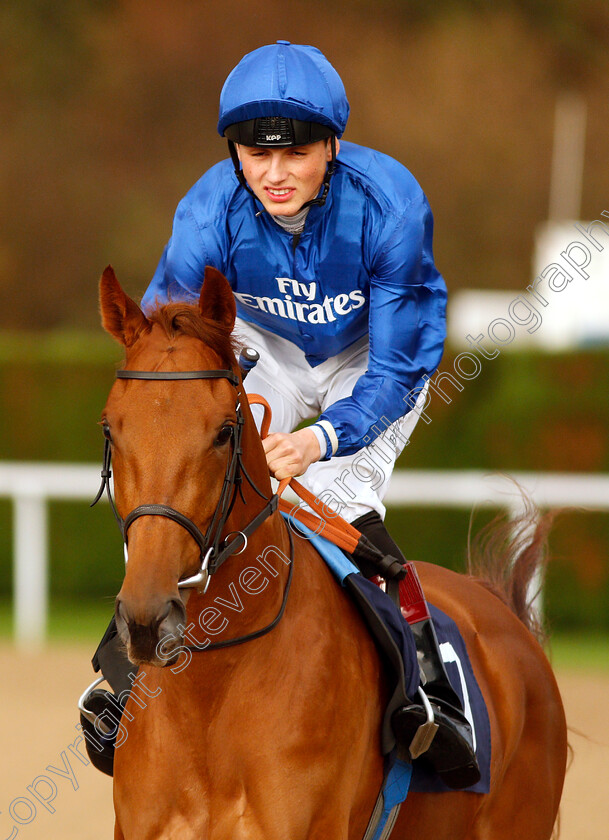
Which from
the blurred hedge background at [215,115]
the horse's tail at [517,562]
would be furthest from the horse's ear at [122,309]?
the blurred hedge background at [215,115]

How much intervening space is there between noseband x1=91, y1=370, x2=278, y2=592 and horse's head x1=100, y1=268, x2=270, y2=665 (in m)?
0.01

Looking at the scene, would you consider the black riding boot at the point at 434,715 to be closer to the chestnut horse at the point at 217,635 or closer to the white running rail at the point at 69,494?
the chestnut horse at the point at 217,635

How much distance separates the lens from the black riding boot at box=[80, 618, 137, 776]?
8.98 ft

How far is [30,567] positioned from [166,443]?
6261 millimetres

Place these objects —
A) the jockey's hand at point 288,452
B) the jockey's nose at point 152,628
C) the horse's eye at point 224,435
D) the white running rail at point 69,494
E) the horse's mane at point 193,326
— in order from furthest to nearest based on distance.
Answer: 1. the white running rail at point 69,494
2. the jockey's hand at point 288,452
3. the horse's mane at point 193,326
4. the horse's eye at point 224,435
5. the jockey's nose at point 152,628

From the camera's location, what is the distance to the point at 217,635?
2492 mm

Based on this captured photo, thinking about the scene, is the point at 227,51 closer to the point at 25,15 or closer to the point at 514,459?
the point at 25,15

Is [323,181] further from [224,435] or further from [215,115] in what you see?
[215,115]

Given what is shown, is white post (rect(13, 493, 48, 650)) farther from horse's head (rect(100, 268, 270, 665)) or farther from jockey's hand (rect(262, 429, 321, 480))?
horse's head (rect(100, 268, 270, 665))

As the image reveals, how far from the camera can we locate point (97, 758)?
297 centimetres

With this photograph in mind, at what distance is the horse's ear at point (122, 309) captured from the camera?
2459mm

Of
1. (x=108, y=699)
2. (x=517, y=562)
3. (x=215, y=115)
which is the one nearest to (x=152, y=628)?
(x=108, y=699)

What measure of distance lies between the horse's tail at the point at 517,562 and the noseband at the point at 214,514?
6.12 feet

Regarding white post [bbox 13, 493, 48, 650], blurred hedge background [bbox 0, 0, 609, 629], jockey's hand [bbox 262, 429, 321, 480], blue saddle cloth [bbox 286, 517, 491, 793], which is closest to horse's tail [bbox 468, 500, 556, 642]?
blue saddle cloth [bbox 286, 517, 491, 793]
